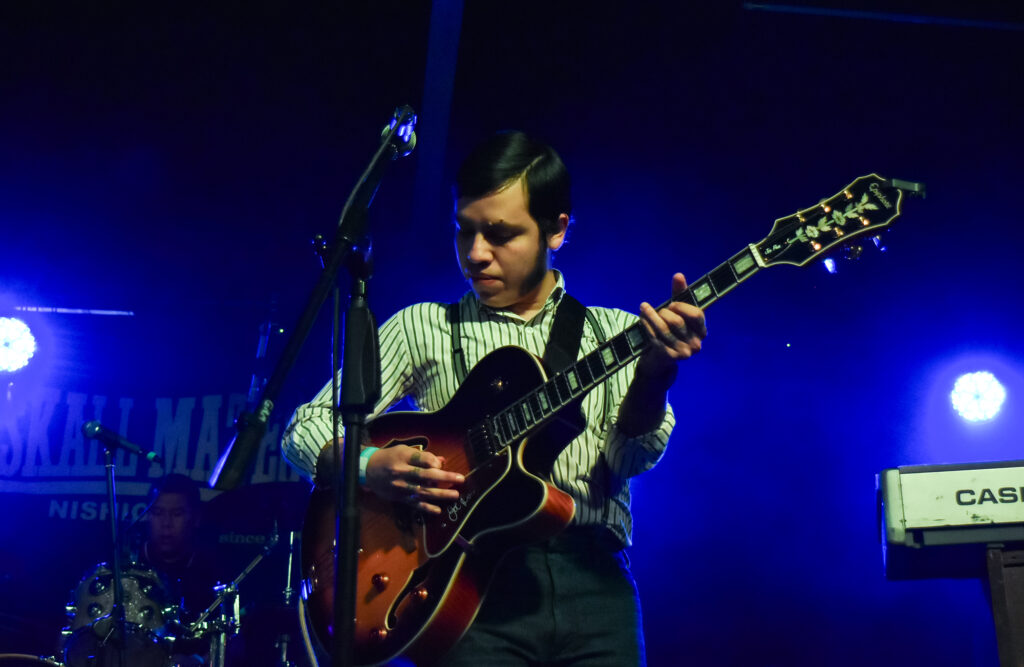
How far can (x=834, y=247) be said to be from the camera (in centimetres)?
247

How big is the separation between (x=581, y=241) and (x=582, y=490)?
4494 millimetres

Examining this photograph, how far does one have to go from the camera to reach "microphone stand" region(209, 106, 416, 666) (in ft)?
6.11

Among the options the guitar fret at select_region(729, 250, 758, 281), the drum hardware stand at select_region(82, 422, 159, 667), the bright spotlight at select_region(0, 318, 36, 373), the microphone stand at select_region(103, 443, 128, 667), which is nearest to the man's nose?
the guitar fret at select_region(729, 250, 758, 281)

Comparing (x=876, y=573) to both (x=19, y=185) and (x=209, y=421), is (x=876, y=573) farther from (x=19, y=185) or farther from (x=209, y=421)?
(x=19, y=185)

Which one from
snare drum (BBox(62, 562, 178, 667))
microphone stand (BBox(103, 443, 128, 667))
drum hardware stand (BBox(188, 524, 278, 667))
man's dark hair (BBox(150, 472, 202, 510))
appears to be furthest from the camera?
man's dark hair (BBox(150, 472, 202, 510))

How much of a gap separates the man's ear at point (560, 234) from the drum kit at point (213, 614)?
423cm

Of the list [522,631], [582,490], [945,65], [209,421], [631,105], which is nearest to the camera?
[522,631]

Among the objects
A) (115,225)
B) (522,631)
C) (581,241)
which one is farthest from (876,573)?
(115,225)

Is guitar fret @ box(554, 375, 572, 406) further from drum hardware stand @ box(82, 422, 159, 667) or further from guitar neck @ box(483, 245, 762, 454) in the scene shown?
drum hardware stand @ box(82, 422, 159, 667)

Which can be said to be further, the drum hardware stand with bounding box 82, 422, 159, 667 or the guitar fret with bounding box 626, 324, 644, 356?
the drum hardware stand with bounding box 82, 422, 159, 667

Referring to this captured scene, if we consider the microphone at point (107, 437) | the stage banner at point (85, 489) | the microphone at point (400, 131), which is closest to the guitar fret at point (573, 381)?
the microphone at point (400, 131)

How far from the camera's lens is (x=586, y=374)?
7.70ft

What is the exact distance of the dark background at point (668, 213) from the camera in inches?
200

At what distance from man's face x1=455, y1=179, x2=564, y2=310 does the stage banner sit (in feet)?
16.3
